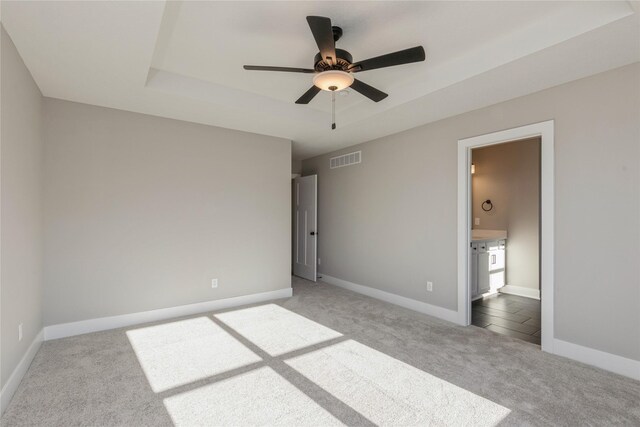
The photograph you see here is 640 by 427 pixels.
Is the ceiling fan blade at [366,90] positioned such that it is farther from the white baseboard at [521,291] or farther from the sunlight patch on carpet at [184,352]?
the white baseboard at [521,291]

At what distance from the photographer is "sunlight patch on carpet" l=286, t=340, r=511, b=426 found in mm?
1918

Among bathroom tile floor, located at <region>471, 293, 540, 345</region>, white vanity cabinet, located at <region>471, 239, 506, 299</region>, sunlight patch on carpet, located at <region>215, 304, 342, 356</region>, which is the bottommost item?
bathroom tile floor, located at <region>471, 293, 540, 345</region>

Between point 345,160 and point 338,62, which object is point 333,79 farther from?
point 345,160

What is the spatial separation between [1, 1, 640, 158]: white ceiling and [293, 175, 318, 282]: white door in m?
2.29

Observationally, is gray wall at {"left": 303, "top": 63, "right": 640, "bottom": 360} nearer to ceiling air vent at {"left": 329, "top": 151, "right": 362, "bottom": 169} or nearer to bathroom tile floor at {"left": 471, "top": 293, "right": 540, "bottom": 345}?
bathroom tile floor at {"left": 471, "top": 293, "right": 540, "bottom": 345}

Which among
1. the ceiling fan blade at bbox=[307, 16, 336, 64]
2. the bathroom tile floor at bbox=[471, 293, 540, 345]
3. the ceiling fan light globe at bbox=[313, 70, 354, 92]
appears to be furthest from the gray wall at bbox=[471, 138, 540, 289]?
the ceiling fan blade at bbox=[307, 16, 336, 64]

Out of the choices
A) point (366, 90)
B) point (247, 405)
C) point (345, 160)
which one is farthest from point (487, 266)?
point (247, 405)

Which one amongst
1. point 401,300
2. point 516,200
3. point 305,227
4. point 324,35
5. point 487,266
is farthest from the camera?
point 305,227

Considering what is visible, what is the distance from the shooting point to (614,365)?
2463 mm

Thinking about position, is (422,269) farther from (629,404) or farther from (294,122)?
(294,122)

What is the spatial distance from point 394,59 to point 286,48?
962 millimetres

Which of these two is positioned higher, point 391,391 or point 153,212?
point 153,212

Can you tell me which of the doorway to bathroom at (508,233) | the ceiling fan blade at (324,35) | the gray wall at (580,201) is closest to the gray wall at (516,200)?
the doorway to bathroom at (508,233)

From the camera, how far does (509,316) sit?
12.7 ft
